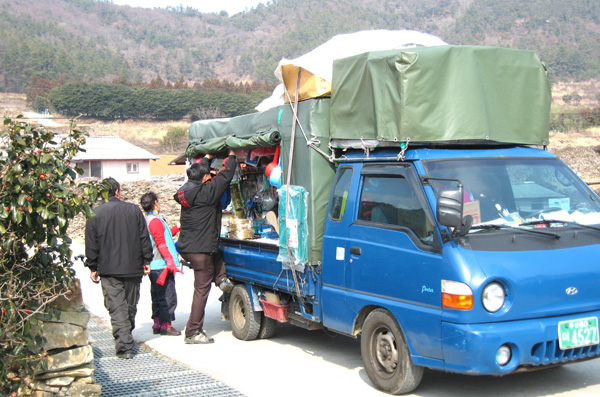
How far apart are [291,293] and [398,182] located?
1.97 meters

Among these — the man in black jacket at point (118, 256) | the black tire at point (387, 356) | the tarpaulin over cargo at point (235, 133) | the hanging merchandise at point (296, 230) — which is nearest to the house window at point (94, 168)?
the tarpaulin over cargo at point (235, 133)

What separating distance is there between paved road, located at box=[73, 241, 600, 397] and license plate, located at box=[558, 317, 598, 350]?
0.70 m

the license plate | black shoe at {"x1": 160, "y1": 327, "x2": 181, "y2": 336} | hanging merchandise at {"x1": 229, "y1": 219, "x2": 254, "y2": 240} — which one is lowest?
black shoe at {"x1": 160, "y1": 327, "x2": 181, "y2": 336}

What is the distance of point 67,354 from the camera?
4.97 meters

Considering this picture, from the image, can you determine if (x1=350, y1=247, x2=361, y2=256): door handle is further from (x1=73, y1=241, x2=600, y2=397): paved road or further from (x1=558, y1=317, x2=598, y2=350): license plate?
(x1=558, y1=317, x2=598, y2=350): license plate

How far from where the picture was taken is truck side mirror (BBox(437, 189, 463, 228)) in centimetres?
512

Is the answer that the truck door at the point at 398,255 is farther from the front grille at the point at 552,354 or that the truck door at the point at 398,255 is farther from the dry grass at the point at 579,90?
the dry grass at the point at 579,90

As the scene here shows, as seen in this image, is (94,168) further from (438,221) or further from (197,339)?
(438,221)

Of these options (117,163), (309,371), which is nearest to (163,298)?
(309,371)

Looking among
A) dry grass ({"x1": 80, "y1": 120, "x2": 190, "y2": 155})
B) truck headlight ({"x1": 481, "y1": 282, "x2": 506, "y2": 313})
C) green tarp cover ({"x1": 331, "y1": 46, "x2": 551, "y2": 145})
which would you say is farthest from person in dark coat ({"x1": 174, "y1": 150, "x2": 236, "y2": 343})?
dry grass ({"x1": 80, "y1": 120, "x2": 190, "y2": 155})

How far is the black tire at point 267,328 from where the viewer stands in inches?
330

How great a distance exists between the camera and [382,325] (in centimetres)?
595

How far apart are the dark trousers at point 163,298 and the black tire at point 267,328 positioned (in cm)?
121

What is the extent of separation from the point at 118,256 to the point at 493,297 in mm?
4213
